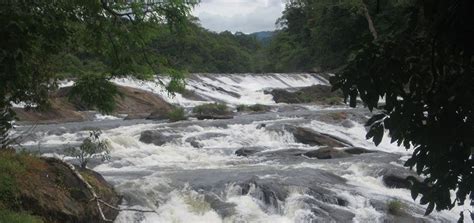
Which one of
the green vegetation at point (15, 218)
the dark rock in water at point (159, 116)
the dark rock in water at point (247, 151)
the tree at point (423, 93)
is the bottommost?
the dark rock in water at point (247, 151)

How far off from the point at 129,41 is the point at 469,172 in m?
3.68

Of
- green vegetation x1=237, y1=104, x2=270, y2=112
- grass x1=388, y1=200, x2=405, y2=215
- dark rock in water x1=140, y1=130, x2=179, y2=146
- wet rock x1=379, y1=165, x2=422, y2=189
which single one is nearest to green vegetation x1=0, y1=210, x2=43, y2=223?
grass x1=388, y1=200, x2=405, y2=215

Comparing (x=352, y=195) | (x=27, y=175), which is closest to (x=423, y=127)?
(x=27, y=175)

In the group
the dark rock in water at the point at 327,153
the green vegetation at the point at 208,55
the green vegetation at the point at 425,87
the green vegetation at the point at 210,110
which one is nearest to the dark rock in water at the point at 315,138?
the dark rock in water at the point at 327,153

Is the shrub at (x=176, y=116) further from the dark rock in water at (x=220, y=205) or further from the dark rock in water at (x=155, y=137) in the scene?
the dark rock in water at (x=220, y=205)

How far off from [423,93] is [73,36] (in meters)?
3.85

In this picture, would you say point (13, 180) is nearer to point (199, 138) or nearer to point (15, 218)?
point (15, 218)

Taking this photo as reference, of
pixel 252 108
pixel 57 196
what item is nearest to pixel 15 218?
pixel 57 196

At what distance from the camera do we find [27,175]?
21.4 feet

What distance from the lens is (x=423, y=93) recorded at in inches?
94.5

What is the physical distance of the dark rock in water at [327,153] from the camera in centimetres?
1360

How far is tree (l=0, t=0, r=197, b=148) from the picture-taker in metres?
3.75

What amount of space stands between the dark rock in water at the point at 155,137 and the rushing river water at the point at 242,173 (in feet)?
0.37

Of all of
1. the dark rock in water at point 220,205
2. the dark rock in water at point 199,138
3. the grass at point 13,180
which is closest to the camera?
the grass at point 13,180
